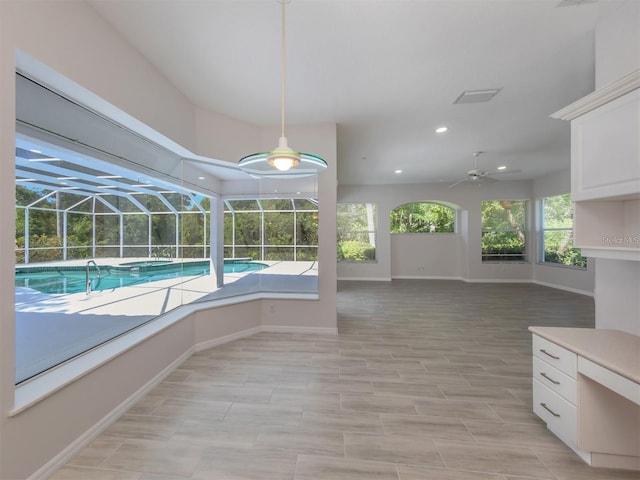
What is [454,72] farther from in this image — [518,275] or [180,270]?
[518,275]

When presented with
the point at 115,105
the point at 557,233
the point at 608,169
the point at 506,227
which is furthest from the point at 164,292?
the point at 557,233

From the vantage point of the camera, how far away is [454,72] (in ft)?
9.03

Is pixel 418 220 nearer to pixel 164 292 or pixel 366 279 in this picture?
pixel 366 279

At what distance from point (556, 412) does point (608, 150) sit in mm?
1834

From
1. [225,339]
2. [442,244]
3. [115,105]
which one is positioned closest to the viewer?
[115,105]

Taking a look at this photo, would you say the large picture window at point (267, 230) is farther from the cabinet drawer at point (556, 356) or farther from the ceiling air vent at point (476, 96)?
the cabinet drawer at point (556, 356)

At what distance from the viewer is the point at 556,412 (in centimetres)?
180

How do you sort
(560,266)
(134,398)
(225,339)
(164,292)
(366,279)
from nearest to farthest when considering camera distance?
1. (134,398)
2. (164,292)
3. (225,339)
4. (560,266)
5. (366,279)

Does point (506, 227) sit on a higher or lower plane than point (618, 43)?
lower

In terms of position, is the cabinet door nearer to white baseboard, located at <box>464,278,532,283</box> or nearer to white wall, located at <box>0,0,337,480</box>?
white wall, located at <box>0,0,337,480</box>

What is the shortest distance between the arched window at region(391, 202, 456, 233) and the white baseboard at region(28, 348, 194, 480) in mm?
7943

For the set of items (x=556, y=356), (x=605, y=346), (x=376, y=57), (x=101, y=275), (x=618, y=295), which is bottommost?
(x=556, y=356)

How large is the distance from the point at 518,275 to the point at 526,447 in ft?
26.8

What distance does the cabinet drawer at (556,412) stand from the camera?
1680 mm
